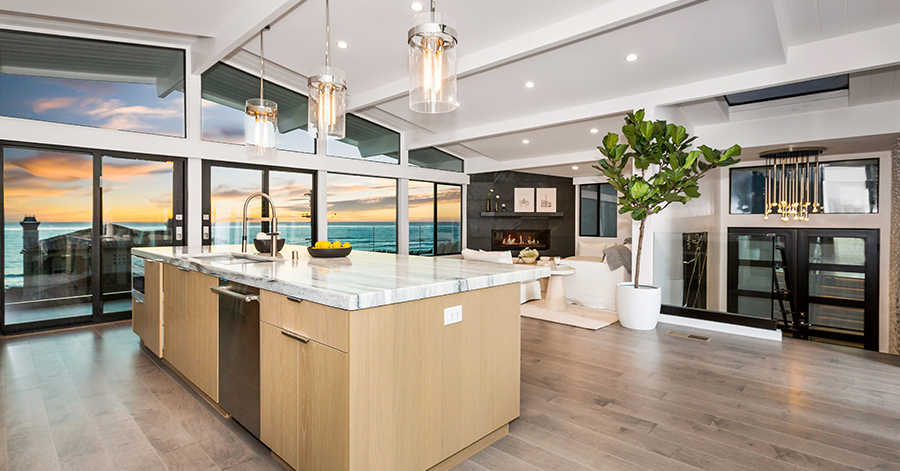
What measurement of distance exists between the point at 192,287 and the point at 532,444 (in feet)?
7.25

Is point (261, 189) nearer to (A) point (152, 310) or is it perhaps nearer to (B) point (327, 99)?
(A) point (152, 310)

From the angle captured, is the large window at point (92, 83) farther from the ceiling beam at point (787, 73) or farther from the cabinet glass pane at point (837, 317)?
the cabinet glass pane at point (837, 317)

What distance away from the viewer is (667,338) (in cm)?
418

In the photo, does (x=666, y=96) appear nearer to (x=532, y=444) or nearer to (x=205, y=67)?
(x=532, y=444)

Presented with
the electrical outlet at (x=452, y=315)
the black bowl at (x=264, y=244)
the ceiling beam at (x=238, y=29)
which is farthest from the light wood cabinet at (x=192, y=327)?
the ceiling beam at (x=238, y=29)

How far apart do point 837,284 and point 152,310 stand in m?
8.50

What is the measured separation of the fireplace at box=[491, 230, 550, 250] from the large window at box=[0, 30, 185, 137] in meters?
6.30

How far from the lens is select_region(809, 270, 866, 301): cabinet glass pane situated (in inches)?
239

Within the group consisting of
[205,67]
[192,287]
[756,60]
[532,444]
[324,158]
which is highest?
[205,67]

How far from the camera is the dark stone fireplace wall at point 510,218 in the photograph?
9453mm

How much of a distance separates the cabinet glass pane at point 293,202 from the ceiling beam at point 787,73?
367 centimetres

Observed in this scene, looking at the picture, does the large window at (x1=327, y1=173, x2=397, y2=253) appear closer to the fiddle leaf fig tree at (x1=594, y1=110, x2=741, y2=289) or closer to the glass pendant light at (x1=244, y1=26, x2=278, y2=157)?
the glass pendant light at (x1=244, y1=26, x2=278, y2=157)

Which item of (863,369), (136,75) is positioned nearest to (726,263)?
(863,369)

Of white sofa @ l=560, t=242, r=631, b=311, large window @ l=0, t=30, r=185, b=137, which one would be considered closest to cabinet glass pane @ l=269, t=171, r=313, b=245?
large window @ l=0, t=30, r=185, b=137
